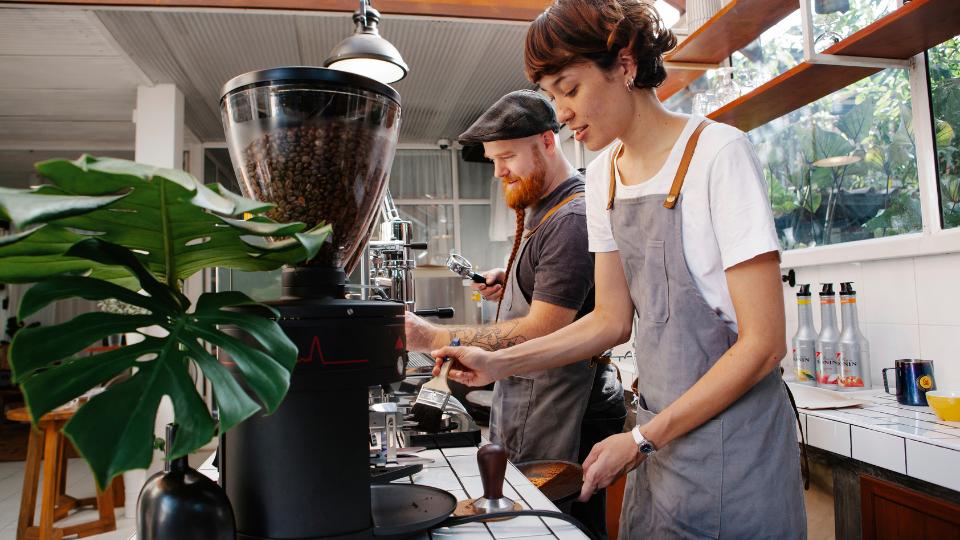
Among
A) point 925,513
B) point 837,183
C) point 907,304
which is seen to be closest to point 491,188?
point 837,183

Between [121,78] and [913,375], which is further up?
Answer: [121,78]

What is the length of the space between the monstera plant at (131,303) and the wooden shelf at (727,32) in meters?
2.38

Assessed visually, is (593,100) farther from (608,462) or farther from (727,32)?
Answer: (727,32)

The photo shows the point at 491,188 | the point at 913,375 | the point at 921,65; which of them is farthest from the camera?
the point at 491,188

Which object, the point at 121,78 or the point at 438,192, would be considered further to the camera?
the point at 438,192

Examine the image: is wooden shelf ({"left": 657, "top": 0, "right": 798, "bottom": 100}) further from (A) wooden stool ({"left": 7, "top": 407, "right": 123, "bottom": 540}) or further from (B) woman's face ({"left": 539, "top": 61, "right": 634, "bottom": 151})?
(A) wooden stool ({"left": 7, "top": 407, "right": 123, "bottom": 540})

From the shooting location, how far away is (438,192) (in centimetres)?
739

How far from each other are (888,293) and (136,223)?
232 cm

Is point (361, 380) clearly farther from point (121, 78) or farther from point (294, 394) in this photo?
point (121, 78)

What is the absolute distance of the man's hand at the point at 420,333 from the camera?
1.67 m

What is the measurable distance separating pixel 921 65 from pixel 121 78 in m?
5.09

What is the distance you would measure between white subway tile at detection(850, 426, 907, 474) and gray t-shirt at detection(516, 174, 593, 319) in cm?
72

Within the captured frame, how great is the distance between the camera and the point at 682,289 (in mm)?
1099

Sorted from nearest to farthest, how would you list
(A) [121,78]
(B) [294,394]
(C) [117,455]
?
(C) [117,455]
(B) [294,394]
(A) [121,78]
